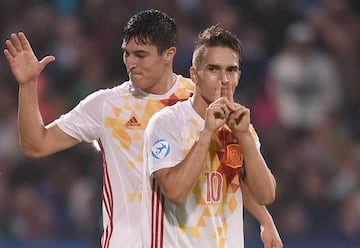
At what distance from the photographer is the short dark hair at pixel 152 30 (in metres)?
4.87

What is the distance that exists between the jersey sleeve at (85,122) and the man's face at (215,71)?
2.49 feet

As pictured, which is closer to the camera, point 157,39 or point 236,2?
point 157,39

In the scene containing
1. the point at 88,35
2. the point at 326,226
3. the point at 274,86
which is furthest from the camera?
the point at 88,35

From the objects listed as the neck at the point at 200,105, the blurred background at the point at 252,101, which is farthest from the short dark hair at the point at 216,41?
the blurred background at the point at 252,101

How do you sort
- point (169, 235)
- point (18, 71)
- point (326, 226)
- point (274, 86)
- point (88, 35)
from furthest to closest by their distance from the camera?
point (88, 35) → point (274, 86) → point (326, 226) → point (18, 71) → point (169, 235)

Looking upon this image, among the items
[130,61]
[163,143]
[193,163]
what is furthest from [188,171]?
[130,61]

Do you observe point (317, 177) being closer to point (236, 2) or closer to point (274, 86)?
point (274, 86)

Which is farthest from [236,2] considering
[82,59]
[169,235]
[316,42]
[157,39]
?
[169,235]

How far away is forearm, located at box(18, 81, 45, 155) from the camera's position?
15.5 feet

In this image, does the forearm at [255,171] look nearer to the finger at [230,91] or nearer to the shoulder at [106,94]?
the finger at [230,91]

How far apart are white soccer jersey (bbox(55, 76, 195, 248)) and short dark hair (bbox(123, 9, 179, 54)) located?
0.85 feet

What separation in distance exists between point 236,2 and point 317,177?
90.7 inches

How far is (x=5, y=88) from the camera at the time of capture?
32.2 feet

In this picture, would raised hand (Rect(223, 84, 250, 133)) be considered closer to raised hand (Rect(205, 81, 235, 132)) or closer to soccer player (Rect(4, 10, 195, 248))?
raised hand (Rect(205, 81, 235, 132))
